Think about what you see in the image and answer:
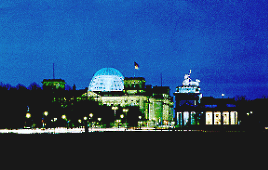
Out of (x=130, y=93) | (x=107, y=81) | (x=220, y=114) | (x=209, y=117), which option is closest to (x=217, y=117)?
(x=220, y=114)

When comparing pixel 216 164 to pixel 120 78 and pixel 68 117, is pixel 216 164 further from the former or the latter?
pixel 120 78

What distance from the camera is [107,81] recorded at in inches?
7347

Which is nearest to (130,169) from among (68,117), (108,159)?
(108,159)

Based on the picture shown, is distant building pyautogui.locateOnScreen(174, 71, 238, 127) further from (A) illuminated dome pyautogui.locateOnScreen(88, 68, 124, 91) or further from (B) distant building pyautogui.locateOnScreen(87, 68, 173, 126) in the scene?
(A) illuminated dome pyautogui.locateOnScreen(88, 68, 124, 91)

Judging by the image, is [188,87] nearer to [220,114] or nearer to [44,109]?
[220,114]

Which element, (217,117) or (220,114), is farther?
(217,117)

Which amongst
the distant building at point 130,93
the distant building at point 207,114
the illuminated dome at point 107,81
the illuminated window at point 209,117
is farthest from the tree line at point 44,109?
the illuminated dome at point 107,81

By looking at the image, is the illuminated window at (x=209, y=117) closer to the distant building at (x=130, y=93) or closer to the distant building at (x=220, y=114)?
the distant building at (x=220, y=114)

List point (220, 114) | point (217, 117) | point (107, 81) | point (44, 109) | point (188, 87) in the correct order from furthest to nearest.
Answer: point (107, 81), point (188, 87), point (217, 117), point (220, 114), point (44, 109)

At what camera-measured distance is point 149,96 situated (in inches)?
7215

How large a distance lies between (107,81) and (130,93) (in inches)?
549

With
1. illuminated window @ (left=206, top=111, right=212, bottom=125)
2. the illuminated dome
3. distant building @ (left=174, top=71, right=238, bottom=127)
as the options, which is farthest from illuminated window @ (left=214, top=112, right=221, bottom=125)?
the illuminated dome

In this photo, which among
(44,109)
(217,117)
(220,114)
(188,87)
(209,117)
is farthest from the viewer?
(188,87)

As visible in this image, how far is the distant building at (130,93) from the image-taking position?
178625mm
